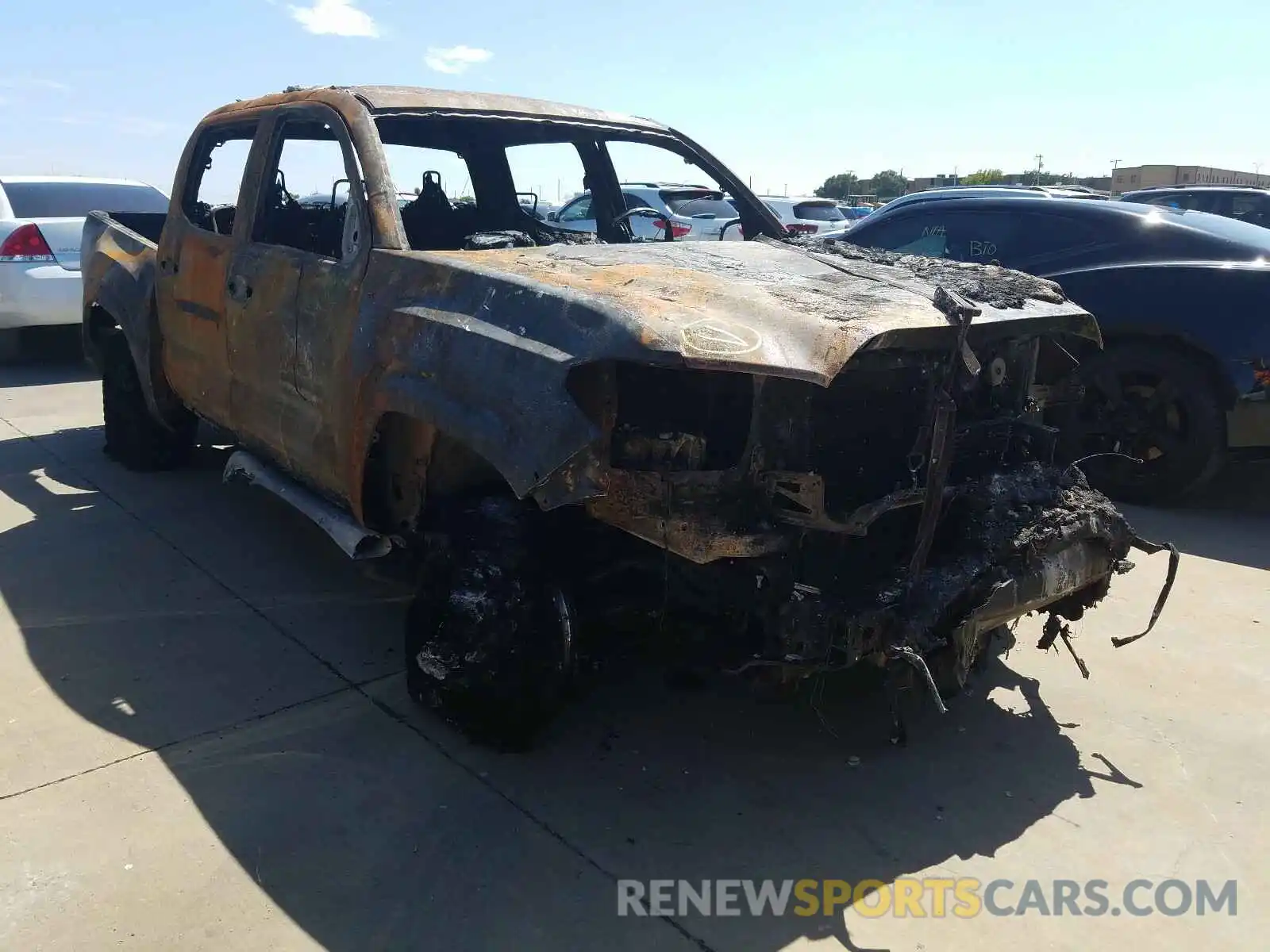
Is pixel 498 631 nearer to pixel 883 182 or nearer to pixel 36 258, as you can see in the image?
pixel 36 258

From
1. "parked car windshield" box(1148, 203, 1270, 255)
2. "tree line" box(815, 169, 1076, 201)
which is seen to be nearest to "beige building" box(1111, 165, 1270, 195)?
"tree line" box(815, 169, 1076, 201)

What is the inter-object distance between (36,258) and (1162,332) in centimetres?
826

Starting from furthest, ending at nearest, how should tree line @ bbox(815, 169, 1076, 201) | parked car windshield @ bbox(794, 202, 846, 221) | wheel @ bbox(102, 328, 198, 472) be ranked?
tree line @ bbox(815, 169, 1076, 201) → parked car windshield @ bbox(794, 202, 846, 221) → wheel @ bbox(102, 328, 198, 472)

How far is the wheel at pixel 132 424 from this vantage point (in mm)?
5465

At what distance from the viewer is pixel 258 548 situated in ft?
15.2

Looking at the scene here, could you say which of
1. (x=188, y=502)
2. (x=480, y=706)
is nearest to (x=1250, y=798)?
(x=480, y=706)

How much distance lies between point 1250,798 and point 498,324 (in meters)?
2.60

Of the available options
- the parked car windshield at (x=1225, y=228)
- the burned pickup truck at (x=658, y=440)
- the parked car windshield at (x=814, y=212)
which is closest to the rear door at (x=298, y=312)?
the burned pickup truck at (x=658, y=440)

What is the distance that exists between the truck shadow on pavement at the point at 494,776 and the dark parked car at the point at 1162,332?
8.50 ft

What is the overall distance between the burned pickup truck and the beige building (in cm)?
3344

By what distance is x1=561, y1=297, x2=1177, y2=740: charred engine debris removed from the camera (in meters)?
2.57

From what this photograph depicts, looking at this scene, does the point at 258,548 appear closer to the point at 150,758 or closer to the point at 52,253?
the point at 150,758

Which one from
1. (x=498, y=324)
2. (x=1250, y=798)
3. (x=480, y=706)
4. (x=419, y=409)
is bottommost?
(x=1250, y=798)

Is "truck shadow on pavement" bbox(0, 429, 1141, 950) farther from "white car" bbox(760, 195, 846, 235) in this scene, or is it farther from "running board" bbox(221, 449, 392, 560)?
"white car" bbox(760, 195, 846, 235)
